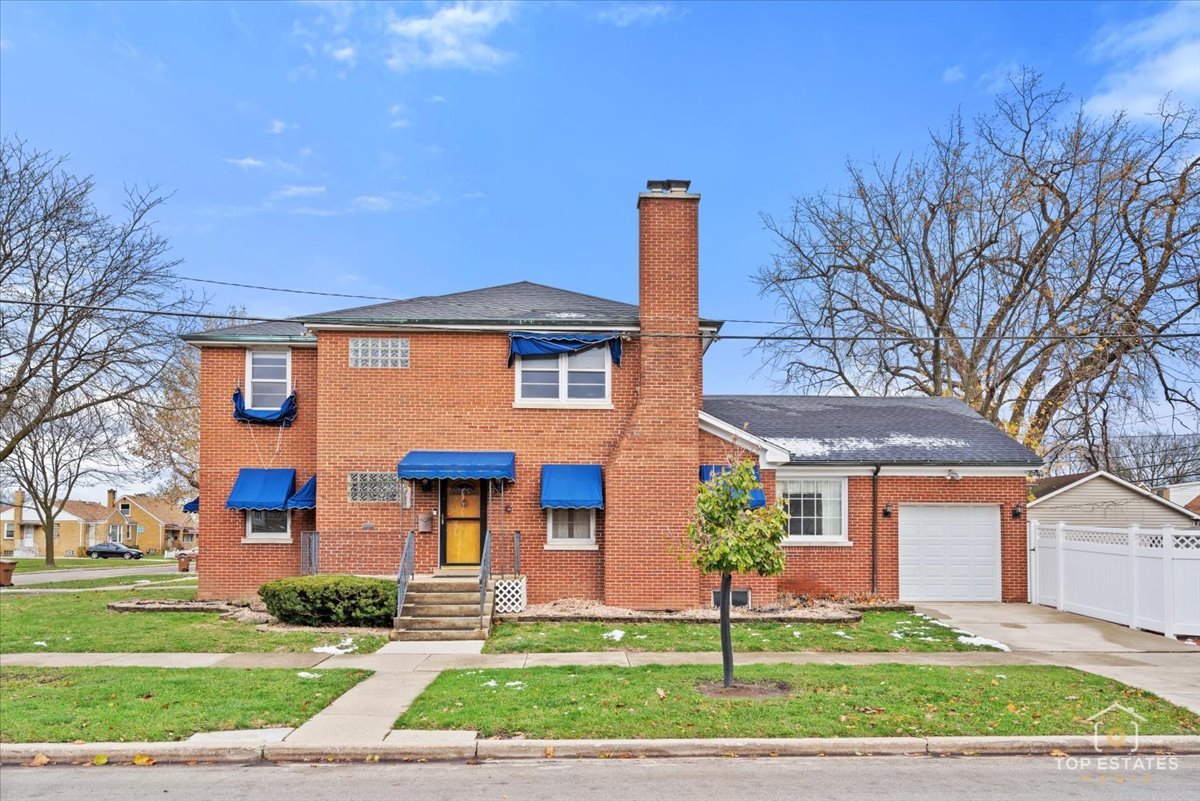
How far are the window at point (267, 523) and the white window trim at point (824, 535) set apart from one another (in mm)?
10321

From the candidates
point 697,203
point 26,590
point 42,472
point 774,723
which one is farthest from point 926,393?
point 42,472

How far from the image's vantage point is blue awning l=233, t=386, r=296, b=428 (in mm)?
18516

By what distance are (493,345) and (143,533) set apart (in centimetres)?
10053

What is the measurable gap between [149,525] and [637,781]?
360 feet

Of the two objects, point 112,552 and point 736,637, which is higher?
point 736,637

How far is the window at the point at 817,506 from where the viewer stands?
19.0m

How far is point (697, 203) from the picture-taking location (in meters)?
17.6

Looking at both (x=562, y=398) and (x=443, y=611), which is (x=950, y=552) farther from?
(x=443, y=611)

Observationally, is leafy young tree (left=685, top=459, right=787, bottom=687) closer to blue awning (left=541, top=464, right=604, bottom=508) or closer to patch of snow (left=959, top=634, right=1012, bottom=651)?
patch of snow (left=959, top=634, right=1012, bottom=651)

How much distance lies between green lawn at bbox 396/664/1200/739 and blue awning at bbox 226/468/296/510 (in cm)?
808

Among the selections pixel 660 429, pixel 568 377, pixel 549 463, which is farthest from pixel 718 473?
pixel 568 377

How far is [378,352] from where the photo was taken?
17.8 meters

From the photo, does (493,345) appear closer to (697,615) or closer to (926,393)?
(697,615)

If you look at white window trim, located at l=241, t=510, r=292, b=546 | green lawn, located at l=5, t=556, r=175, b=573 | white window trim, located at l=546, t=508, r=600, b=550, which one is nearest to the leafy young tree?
white window trim, located at l=546, t=508, r=600, b=550
